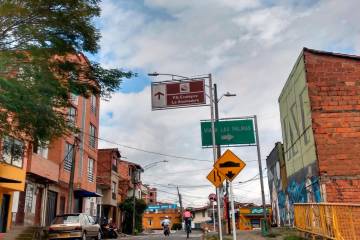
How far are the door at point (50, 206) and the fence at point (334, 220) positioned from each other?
22.2 meters

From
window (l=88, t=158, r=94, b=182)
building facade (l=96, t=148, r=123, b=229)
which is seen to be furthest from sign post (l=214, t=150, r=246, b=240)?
building facade (l=96, t=148, r=123, b=229)

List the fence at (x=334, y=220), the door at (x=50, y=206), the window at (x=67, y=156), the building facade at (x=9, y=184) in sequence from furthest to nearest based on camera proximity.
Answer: the window at (x=67, y=156) → the door at (x=50, y=206) → the building facade at (x=9, y=184) → the fence at (x=334, y=220)

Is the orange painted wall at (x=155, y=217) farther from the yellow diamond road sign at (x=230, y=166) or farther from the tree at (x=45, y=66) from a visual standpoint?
the yellow diamond road sign at (x=230, y=166)

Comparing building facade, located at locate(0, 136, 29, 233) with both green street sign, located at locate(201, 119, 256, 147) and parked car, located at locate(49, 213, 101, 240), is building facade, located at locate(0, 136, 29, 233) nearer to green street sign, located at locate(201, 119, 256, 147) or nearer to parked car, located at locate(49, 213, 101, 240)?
parked car, located at locate(49, 213, 101, 240)

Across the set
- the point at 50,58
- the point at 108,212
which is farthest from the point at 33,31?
the point at 108,212

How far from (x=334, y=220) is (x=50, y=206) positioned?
25.4 meters

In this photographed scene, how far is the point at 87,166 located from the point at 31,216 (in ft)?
33.5

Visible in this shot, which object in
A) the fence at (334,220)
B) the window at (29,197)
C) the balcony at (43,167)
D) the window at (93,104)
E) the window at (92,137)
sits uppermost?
the window at (93,104)

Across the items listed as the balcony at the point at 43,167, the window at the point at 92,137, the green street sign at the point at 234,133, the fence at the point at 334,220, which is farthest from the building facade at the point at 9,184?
the fence at the point at 334,220

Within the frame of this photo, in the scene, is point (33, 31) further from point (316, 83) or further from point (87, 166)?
point (87, 166)

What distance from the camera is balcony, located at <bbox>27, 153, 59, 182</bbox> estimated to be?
84.9 ft

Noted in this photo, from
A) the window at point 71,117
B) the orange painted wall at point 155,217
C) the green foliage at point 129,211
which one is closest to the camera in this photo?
the window at point 71,117

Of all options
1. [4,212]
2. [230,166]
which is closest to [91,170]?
[4,212]

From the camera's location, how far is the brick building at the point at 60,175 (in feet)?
88.1
